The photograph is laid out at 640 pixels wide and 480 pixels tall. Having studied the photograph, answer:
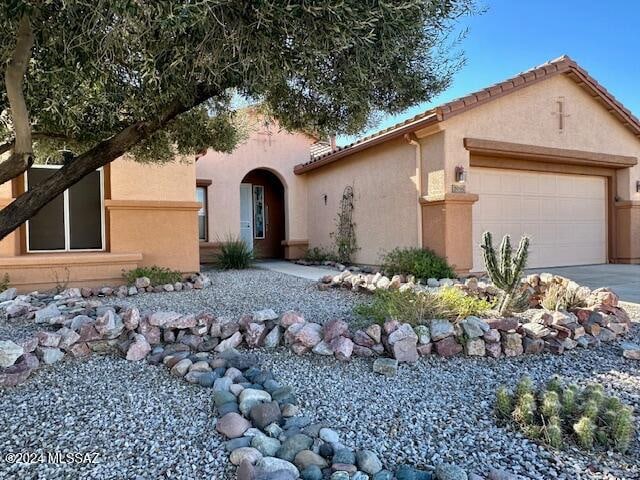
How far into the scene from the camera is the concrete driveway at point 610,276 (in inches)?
304

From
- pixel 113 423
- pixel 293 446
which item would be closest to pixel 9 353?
pixel 113 423

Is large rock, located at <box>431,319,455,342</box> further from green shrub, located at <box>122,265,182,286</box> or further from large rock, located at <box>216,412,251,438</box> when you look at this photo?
green shrub, located at <box>122,265,182,286</box>

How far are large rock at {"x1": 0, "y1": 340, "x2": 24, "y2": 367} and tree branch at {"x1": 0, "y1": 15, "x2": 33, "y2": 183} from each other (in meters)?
1.43

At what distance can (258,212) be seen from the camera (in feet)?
52.9

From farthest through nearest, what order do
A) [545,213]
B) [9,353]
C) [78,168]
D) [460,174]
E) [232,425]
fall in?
[545,213], [460,174], [78,168], [9,353], [232,425]

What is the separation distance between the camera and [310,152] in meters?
15.9

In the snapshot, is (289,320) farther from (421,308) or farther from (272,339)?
(421,308)

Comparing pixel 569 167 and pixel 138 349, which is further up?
pixel 569 167

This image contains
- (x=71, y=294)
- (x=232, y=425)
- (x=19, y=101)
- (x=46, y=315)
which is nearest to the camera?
(x=232, y=425)

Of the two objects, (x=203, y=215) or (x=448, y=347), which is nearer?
(x=448, y=347)

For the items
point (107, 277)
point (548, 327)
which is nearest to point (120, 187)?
point (107, 277)

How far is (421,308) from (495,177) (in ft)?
22.7

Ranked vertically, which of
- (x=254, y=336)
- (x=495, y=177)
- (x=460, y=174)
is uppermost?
(x=495, y=177)

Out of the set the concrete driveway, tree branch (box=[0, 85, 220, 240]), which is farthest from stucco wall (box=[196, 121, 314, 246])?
tree branch (box=[0, 85, 220, 240])
